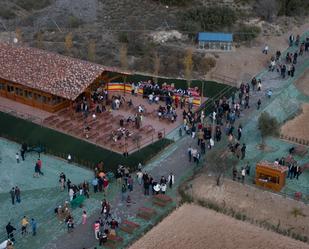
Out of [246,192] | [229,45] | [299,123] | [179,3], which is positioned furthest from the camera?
[179,3]

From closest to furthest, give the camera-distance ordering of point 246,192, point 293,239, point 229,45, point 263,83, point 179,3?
point 293,239, point 246,192, point 263,83, point 229,45, point 179,3

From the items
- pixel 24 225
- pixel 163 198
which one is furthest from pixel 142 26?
pixel 24 225

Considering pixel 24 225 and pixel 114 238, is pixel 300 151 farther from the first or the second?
pixel 24 225

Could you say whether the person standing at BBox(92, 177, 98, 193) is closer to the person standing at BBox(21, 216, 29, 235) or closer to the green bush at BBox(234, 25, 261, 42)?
the person standing at BBox(21, 216, 29, 235)

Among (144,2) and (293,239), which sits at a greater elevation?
(144,2)

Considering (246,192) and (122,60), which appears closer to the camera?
(246,192)

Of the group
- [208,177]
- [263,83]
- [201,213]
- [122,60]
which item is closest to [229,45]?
[263,83]

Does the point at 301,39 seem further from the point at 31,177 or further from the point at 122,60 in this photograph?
the point at 31,177
